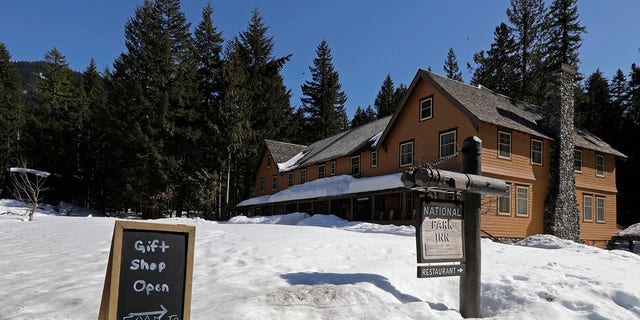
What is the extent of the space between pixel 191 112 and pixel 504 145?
1119 inches

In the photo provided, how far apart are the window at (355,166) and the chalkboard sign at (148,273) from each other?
25214 millimetres

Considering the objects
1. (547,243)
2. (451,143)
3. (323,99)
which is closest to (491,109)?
(451,143)

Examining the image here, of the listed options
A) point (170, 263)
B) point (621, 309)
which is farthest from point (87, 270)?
point (621, 309)

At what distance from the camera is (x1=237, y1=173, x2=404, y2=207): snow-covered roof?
2427 centimetres

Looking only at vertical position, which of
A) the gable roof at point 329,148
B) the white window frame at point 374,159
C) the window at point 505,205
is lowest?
the window at point 505,205

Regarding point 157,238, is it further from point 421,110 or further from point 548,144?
point 548,144

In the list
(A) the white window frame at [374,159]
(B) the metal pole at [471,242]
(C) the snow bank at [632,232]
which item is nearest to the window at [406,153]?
(A) the white window frame at [374,159]

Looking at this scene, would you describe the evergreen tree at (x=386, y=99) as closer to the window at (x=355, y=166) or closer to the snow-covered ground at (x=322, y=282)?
the window at (x=355, y=166)

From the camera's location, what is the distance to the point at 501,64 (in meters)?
43.6

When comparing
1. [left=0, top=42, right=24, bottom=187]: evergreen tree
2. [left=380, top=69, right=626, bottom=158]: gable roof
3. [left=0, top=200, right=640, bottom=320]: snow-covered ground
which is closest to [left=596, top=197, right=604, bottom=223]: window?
[left=380, top=69, right=626, bottom=158]: gable roof

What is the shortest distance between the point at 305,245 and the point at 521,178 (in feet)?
55.7

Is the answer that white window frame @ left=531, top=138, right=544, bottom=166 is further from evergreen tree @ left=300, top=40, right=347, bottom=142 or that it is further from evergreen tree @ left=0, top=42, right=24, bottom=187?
evergreen tree @ left=0, top=42, right=24, bottom=187

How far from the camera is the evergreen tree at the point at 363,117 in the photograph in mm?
69062

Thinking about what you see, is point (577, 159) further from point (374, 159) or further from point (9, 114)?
point (9, 114)
